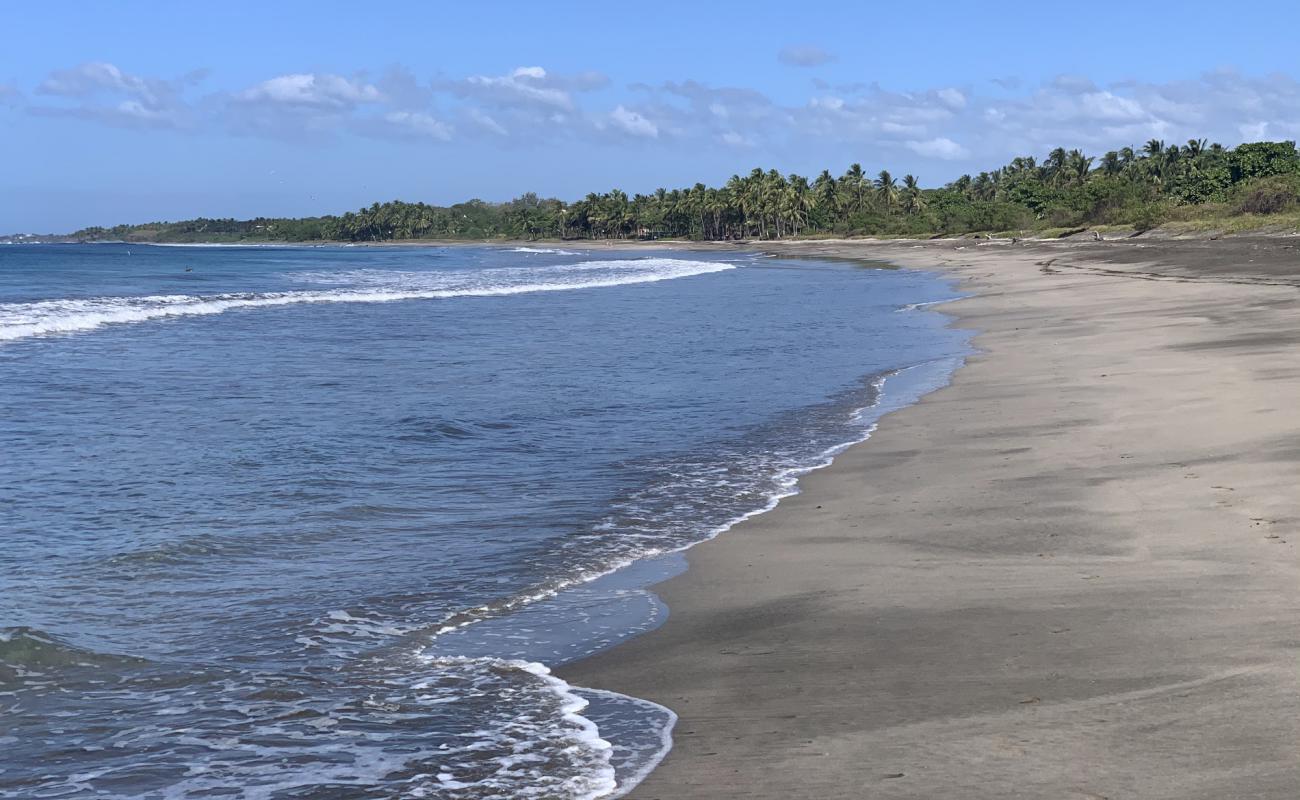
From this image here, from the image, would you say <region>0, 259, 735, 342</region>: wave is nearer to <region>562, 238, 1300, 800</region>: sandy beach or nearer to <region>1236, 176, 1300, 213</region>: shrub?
<region>562, 238, 1300, 800</region>: sandy beach

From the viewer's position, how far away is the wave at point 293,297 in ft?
107

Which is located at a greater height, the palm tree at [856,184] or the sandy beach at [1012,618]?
the palm tree at [856,184]

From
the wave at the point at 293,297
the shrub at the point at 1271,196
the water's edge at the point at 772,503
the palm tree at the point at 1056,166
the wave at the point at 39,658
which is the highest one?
the palm tree at the point at 1056,166

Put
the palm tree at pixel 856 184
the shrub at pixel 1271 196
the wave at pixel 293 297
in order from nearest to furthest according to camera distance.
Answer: the wave at pixel 293 297 → the shrub at pixel 1271 196 → the palm tree at pixel 856 184

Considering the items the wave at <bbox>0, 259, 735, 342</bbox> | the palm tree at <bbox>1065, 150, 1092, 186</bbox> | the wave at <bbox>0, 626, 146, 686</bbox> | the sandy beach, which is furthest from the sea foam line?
the palm tree at <bbox>1065, 150, 1092, 186</bbox>

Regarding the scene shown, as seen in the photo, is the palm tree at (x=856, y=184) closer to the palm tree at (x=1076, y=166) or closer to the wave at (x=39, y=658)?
the palm tree at (x=1076, y=166)

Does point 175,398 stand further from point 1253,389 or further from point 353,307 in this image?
point 353,307

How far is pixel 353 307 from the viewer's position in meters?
40.3

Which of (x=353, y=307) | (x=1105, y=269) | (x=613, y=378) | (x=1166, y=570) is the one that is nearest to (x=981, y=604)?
(x=1166, y=570)

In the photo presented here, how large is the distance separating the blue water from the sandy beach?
52 centimetres

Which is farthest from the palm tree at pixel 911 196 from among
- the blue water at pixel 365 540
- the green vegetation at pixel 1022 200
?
the blue water at pixel 365 540

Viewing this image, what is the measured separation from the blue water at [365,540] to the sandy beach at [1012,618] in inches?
20.3

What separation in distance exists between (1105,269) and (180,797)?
4306 cm

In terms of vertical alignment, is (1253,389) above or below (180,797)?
above
